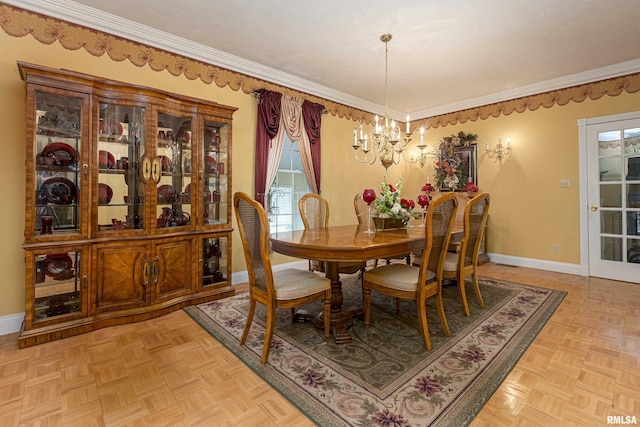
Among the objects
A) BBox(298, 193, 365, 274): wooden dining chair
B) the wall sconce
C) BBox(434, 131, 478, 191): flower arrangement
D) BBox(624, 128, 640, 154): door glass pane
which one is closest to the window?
BBox(298, 193, 365, 274): wooden dining chair

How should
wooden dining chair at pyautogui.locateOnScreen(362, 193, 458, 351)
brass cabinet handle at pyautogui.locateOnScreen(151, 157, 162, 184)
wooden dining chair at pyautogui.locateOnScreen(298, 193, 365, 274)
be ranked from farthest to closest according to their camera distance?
wooden dining chair at pyautogui.locateOnScreen(298, 193, 365, 274) < brass cabinet handle at pyautogui.locateOnScreen(151, 157, 162, 184) < wooden dining chair at pyautogui.locateOnScreen(362, 193, 458, 351)

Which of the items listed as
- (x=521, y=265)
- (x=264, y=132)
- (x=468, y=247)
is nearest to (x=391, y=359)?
(x=468, y=247)

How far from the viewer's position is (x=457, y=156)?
5203 mm

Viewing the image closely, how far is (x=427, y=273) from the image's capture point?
87.8 inches

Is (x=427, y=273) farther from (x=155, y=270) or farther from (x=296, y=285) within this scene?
(x=155, y=270)

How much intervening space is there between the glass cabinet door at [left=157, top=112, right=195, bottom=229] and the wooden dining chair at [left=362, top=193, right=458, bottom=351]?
193 cm

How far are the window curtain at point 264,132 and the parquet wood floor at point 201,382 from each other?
6.08ft

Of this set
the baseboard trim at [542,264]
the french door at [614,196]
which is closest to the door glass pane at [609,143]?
the french door at [614,196]

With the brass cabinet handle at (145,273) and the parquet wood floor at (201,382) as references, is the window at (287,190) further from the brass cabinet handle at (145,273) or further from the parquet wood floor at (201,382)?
the parquet wood floor at (201,382)

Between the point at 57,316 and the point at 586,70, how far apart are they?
6.27 meters

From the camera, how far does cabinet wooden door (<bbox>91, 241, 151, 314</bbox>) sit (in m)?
2.46

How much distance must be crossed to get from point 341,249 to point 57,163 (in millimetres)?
2310

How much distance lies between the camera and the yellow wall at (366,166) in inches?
95.0

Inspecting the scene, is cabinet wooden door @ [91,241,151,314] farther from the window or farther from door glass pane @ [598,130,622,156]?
door glass pane @ [598,130,622,156]
